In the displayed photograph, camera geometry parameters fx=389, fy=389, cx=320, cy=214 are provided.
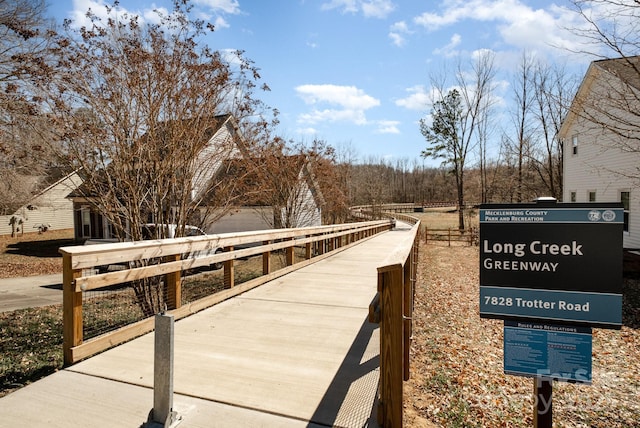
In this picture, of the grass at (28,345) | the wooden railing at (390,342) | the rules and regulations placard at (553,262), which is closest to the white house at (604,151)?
the rules and regulations placard at (553,262)

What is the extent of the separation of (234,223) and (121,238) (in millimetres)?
15014

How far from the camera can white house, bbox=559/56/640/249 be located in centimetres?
1326

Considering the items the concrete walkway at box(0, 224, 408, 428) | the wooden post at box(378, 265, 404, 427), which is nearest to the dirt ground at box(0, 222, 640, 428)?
the concrete walkway at box(0, 224, 408, 428)

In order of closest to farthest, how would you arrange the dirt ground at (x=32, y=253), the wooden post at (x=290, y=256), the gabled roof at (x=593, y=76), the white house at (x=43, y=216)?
the wooden post at (x=290, y=256) → the gabled roof at (x=593, y=76) → the dirt ground at (x=32, y=253) → the white house at (x=43, y=216)

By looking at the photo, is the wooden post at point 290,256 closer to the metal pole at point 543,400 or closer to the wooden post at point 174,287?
the wooden post at point 174,287

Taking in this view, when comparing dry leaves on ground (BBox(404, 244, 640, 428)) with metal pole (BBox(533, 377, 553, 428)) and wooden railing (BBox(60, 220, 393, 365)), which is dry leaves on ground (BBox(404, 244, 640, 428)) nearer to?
metal pole (BBox(533, 377, 553, 428))

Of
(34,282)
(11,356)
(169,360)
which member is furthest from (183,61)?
(34,282)

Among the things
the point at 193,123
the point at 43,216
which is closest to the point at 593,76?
the point at 193,123

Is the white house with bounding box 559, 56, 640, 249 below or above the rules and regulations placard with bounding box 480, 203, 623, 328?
above

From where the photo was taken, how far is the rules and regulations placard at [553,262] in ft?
7.54

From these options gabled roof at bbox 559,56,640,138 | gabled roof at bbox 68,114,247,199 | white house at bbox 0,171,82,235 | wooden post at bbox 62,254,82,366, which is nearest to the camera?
wooden post at bbox 62,254,82,366

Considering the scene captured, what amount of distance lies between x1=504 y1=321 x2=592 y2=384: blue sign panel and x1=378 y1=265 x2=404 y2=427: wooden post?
68 cm

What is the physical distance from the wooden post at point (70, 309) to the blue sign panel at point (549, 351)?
3.50m

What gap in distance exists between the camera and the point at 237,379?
129 inches
